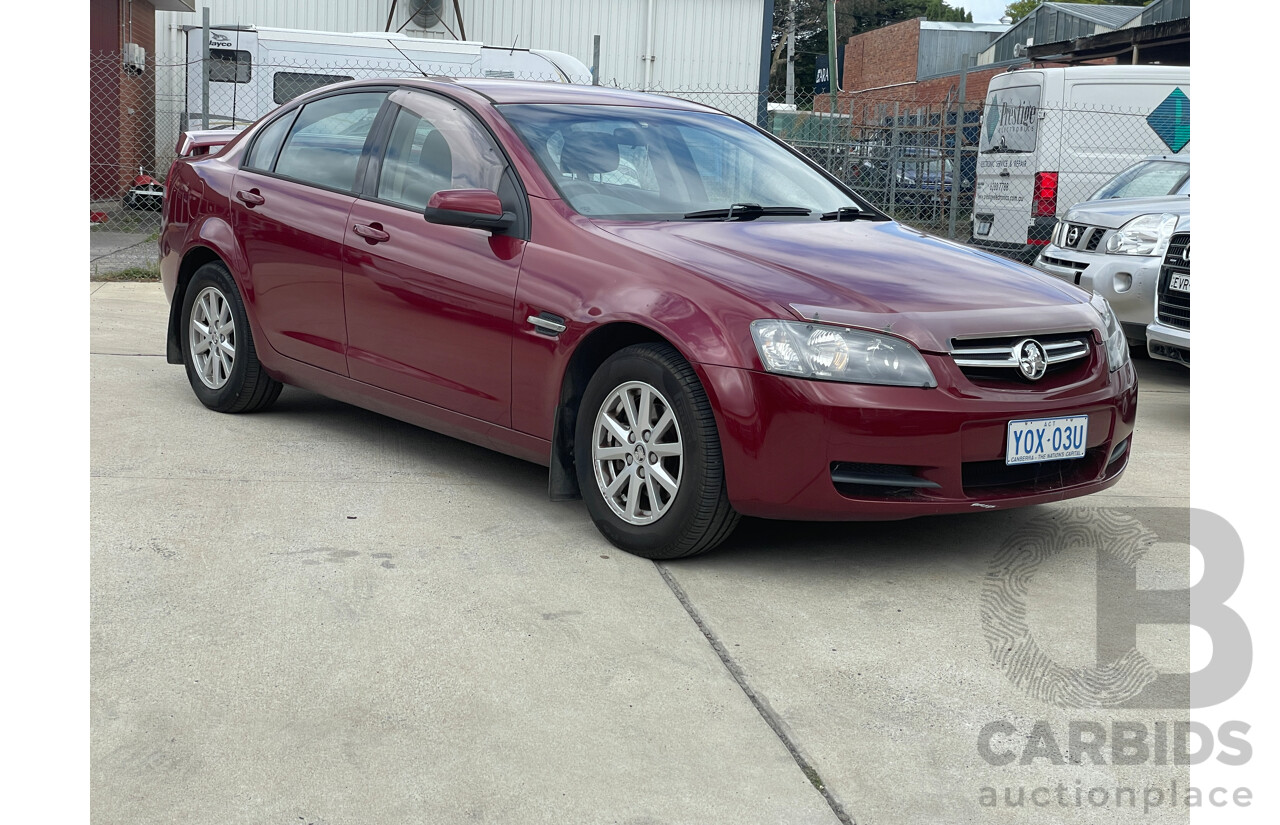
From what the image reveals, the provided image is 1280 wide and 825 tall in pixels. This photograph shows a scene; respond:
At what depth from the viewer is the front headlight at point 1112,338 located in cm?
454

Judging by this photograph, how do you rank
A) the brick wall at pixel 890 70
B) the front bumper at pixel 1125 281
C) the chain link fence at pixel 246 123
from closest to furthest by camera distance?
the front bumper at pixel 1125 281 < the chain link fence at pixel 246 123 < the brick wall at pixel 890 70

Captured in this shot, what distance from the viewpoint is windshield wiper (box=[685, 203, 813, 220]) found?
496 centimetres

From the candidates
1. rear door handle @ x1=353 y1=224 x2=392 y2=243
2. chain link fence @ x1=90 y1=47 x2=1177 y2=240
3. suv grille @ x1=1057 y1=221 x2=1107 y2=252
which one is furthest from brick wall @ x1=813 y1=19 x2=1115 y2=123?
rear door handle @ x1=353 y1=224 x2=392 y2=243

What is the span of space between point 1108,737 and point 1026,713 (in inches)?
7.9

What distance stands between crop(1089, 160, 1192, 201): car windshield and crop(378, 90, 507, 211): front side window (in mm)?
6700

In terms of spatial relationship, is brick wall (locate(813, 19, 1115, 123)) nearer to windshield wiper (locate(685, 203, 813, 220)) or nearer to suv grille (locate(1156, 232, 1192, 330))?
suv grille (locate(1156, 232, 1192, 330))

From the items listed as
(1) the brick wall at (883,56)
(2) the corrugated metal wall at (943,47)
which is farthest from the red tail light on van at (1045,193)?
(1) the brick wall at (883,56)

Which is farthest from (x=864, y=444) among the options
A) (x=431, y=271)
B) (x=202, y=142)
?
(x=202, y=142)

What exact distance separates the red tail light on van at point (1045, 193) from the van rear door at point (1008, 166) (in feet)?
0.40

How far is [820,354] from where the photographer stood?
399 cm

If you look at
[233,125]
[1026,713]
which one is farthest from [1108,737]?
[233,125]

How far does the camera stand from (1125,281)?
334 inches

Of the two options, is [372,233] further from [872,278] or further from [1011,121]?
[1011,121]

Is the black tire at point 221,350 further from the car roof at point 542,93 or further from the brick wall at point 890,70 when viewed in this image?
the brick wall at point 890,70
